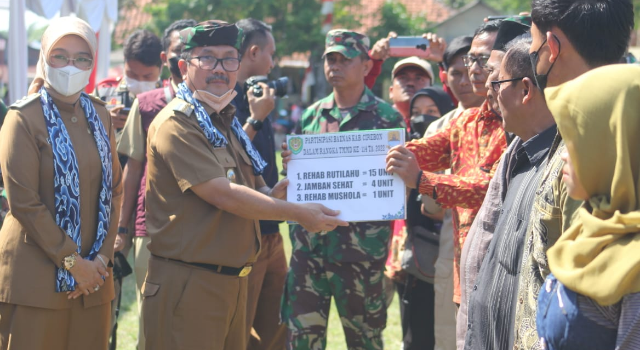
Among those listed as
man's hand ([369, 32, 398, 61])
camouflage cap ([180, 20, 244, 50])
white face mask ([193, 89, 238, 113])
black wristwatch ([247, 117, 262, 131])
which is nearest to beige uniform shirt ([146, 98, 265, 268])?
white face mask ([193, 89, 238, 113])

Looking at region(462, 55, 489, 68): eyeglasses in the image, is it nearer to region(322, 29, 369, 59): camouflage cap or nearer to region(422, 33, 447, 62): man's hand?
region(322, 29, 369, 59): camouflage cap

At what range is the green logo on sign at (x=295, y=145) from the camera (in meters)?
4.39

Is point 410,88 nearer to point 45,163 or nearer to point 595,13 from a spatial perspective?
point 45,163

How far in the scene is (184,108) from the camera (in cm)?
396

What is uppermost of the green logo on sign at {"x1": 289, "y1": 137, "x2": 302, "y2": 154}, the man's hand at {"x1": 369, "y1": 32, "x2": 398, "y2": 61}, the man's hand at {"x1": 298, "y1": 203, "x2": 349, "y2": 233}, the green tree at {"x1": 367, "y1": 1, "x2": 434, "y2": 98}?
the green tree at {"x1": 367, "y1": 1, "x2": 434, "y2": 98}

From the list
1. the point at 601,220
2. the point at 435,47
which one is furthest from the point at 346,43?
the point at 601,220

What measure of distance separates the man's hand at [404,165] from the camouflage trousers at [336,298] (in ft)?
4.19

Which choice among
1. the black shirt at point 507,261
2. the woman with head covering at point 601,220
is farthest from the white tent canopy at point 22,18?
the woman with head covering at point 601,220

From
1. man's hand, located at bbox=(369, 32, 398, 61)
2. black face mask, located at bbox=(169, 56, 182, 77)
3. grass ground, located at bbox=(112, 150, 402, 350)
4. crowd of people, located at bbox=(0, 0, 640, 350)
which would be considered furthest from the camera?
grass ground, located at bbox=(112, 150, 402, 350)

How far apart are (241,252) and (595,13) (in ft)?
7.30

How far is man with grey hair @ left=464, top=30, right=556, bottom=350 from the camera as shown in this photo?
286 cm

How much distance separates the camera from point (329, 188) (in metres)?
4.25

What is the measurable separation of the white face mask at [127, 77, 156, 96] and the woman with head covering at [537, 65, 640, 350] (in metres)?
4.67

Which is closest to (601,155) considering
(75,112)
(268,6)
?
(75,112)
